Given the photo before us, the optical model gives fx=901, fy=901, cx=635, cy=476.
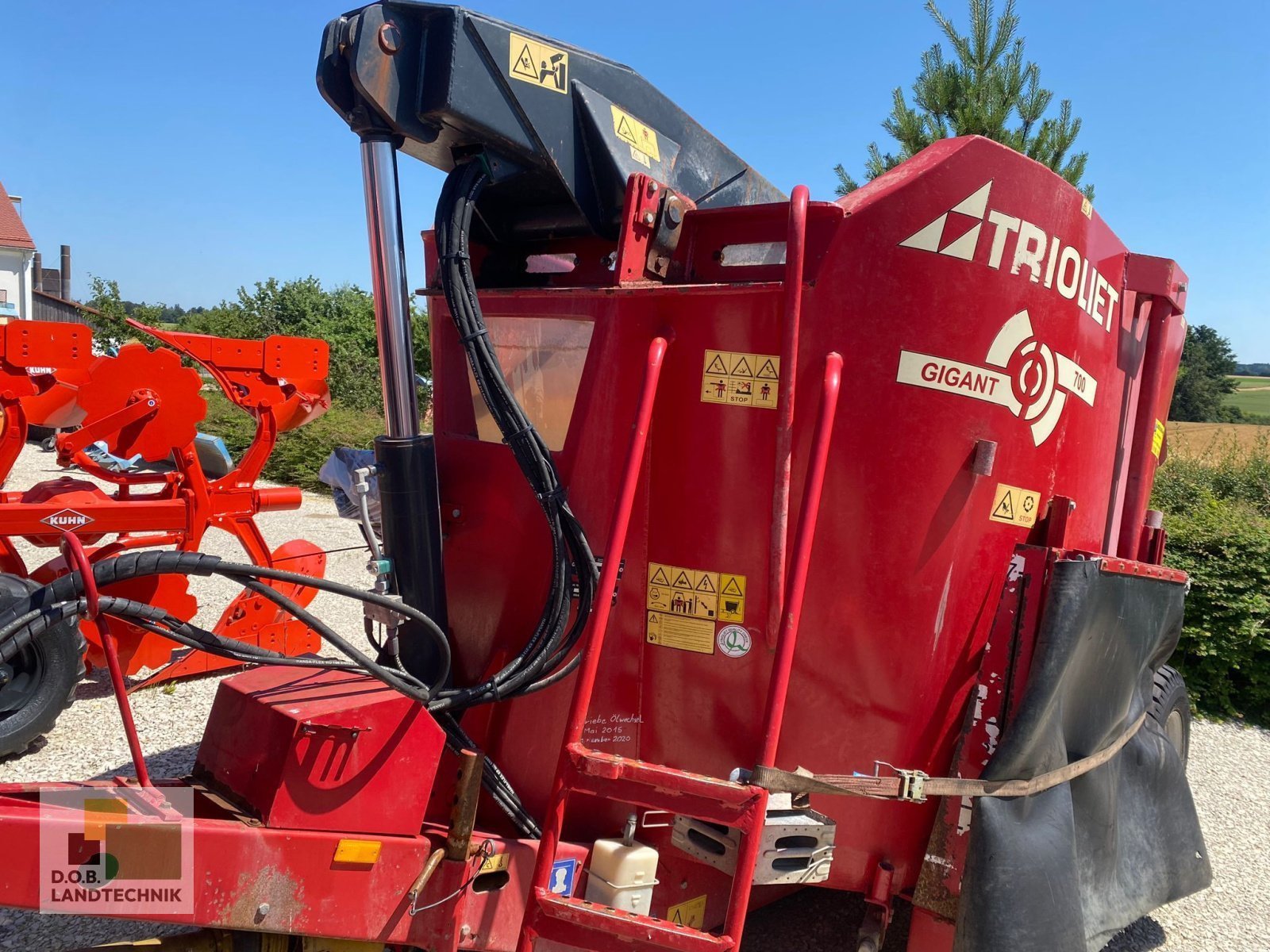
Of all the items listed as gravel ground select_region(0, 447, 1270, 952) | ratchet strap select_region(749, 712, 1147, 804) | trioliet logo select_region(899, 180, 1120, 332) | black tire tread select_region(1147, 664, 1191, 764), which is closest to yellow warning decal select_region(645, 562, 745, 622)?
ratchet strap select_region(749, 712, 1147, 804)

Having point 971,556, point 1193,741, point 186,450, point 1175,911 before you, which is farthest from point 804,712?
point 1193,741

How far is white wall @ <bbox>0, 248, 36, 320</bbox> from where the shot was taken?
111 ft

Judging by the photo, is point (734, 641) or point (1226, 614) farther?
point (1226, 614)

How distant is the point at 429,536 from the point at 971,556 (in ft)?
4.85

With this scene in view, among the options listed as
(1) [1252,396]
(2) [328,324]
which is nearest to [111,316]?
(2) [328,324]

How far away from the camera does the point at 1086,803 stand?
2.75 meters

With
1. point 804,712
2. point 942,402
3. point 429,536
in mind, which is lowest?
point 804,712

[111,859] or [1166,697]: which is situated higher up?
[1166,697]

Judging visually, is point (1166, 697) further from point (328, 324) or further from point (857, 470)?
point (328, 324)

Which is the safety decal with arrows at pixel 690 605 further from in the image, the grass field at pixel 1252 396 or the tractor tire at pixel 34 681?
the grass field at pixel 1252 396

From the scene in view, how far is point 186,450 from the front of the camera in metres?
5.02

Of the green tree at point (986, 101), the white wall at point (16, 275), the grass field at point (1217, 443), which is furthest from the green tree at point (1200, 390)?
the white wall at point (16, 275)

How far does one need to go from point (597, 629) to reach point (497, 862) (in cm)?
73

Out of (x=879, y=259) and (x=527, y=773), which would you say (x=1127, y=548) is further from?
(x=527, y=773)
